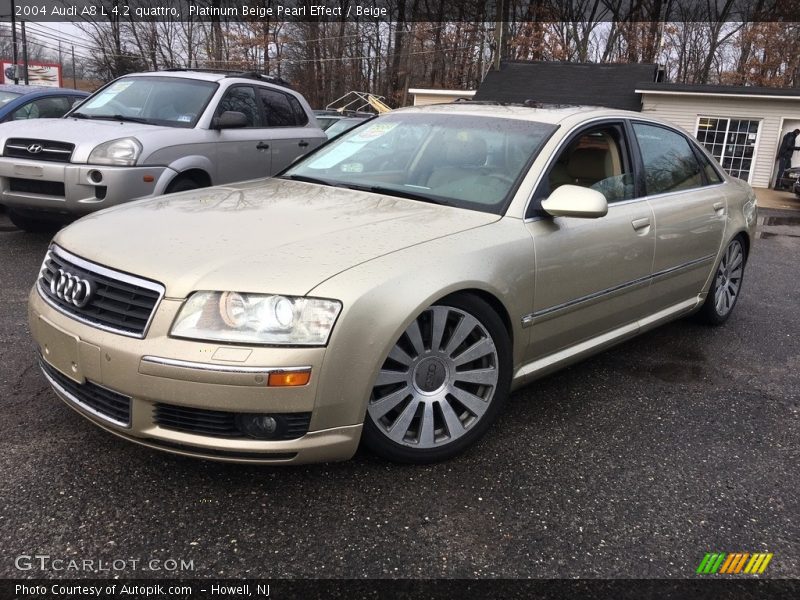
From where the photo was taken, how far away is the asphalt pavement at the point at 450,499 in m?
2.25

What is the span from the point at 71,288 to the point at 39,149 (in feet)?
12.7

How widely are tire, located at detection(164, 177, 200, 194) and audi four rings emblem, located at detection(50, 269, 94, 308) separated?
3440 millimetres

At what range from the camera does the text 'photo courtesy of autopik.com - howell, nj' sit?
2.29 meters

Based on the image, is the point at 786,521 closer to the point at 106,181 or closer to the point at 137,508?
the point at 137,508

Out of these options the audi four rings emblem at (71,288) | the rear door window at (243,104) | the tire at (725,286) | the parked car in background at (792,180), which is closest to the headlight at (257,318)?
the audi four rings emblem at (71,288)

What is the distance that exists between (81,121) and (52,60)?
51.9m

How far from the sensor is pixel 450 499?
103 inches

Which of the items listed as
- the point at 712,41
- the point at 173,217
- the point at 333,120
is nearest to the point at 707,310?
the point at 173,217

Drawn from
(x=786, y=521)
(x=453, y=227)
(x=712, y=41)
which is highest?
(x=712, y=41)

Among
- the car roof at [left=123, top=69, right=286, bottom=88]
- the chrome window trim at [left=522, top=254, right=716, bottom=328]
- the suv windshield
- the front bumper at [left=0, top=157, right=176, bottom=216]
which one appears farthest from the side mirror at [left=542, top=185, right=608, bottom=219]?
the car roof at [left=123, top=69, right=286, bottom=88]

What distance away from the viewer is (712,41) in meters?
35.8

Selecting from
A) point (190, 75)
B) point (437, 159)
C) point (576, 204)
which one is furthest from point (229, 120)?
point (576, 204)

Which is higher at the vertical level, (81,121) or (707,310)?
(81,121)

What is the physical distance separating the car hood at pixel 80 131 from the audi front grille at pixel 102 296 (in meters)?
3.33
